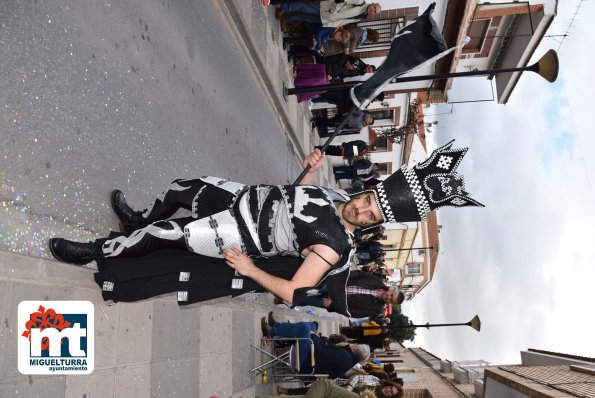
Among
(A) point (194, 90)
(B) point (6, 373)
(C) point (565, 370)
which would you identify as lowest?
(C) point (565, 370)

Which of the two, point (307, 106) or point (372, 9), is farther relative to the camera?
point (307, 106)

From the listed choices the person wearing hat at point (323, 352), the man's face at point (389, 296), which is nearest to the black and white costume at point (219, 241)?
the person wearing hat at point (323, 352)

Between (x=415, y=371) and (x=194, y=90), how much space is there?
51.0 feet

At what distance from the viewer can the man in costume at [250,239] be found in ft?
10.8

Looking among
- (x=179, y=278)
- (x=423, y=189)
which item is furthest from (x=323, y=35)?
(x=179, y=278)

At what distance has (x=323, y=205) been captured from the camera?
11.1 ft

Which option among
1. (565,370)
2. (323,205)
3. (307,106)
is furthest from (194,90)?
(307,106)

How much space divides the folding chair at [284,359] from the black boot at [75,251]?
3725mm

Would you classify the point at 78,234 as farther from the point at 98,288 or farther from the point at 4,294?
the point at 4,294

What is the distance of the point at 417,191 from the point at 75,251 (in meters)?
2.37

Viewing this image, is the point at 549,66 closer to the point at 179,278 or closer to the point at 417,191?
the point at 417,191

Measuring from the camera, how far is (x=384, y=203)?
3.38 metres

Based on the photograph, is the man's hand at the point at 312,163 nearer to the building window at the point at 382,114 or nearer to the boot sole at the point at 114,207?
the boot sole at the point at 114,207

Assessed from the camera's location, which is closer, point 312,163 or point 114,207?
point 114,207
